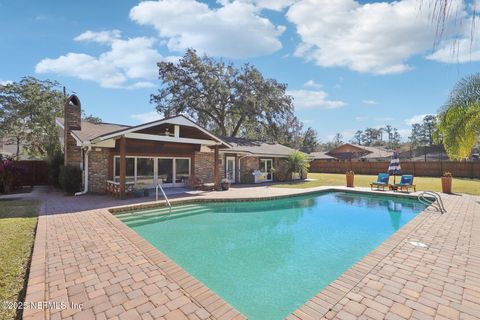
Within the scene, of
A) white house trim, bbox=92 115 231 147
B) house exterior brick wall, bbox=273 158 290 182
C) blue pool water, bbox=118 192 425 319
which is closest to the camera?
blue pool water, bbox=118 192 425 319

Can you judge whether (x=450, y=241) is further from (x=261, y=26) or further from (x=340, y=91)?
(x=340, y=91)

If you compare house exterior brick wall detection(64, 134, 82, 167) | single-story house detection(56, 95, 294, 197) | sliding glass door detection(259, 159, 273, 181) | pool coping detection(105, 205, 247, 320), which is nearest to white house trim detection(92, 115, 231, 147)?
single-story house detection(56, 95, 294, 197)

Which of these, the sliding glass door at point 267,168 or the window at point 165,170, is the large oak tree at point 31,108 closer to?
the window at point 165,170

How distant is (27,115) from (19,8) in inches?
919

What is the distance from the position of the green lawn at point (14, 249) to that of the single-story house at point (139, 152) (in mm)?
3848

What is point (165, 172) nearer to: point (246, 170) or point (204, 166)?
A: point (204, 166)

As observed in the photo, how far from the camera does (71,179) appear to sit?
12.3m

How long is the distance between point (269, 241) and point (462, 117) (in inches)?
458

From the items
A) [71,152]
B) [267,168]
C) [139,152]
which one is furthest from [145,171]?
[267,168]

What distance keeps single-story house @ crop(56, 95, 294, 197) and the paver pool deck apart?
6.61 meters

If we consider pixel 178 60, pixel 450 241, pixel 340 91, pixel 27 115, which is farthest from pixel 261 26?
pixel 27 115

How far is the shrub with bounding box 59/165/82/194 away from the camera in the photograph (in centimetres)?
1226

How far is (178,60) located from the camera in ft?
95.0

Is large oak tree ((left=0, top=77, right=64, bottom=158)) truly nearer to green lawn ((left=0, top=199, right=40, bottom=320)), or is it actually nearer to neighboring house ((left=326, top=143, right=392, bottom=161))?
green lawn ((left=0, top=199, right=40, bottom=320))
